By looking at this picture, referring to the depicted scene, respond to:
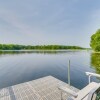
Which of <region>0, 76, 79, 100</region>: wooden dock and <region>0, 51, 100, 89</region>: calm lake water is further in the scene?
<region>0, 51, 100, 89</region>: calm lake water

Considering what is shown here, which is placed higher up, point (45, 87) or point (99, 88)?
point (99, 88)

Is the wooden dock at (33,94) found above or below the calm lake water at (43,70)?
above

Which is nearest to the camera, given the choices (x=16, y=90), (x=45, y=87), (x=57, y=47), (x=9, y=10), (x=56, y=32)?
(x=16, y=90)

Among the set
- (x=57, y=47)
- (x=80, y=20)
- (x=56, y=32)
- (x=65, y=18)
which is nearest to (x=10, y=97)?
(x=65, y=18)

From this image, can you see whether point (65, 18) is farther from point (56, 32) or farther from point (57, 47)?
point (57, 47)

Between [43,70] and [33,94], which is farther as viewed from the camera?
[43,70]

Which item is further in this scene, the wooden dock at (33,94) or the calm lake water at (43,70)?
the calm lake water at (43,70)

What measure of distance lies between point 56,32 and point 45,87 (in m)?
46.5

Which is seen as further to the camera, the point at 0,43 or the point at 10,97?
the point at 0,43

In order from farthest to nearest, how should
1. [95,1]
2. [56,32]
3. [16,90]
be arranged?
[56,32] → [95,1] → [16,90]

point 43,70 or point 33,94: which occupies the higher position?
point 33,94

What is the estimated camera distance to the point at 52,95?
3348 millimetres

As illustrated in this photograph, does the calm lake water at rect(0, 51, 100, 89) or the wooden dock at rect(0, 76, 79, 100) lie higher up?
the wooden dock at rect(0, 76, 79, 100)

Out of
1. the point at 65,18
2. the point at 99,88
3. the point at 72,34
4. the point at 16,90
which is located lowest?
the point at 16,90
